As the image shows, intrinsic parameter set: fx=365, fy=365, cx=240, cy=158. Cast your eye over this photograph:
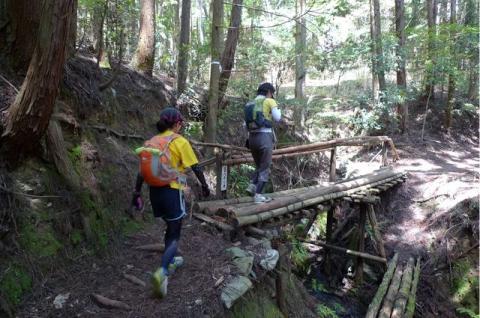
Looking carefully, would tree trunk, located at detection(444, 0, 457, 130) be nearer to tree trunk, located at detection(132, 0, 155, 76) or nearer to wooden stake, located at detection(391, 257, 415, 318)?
wooden stake, located at detection(391, 257, 415, 318)

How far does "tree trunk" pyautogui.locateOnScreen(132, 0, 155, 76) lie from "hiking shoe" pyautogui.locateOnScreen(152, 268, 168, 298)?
683 centimetres

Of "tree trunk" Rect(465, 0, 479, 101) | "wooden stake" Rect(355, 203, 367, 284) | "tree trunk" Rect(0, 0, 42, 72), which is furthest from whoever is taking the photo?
"tree trunk" Rect(465, 0, 479, 101)

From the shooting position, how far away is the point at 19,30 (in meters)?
4.63

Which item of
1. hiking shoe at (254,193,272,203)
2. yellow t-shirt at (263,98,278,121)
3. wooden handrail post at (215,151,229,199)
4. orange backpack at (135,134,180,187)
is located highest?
yellow t-shirt at (263,98,278,121)

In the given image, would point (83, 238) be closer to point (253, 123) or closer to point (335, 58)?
point (253, 123)

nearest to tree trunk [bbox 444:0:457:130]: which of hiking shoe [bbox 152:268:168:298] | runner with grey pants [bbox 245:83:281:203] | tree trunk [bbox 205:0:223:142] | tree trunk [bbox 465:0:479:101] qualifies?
tree trunk [bbox 465:0:479:101]

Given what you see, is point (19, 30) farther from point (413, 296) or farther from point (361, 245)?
point (413, 296)

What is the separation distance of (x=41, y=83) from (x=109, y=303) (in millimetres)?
2335

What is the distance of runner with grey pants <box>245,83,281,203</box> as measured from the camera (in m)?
5.95

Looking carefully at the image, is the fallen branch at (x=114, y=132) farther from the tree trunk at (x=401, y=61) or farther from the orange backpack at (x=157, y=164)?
the tree trunk at (x=401, y=61)

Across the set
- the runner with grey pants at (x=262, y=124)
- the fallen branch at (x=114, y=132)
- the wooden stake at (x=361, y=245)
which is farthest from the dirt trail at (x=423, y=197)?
the fallen branch at (x=114, y=132)

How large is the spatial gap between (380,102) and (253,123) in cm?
1155

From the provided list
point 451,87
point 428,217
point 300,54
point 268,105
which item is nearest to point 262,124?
point 268,105

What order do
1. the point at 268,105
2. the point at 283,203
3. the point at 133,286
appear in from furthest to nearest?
the point at 283,203, the point at 268,105, the point at 133,286
